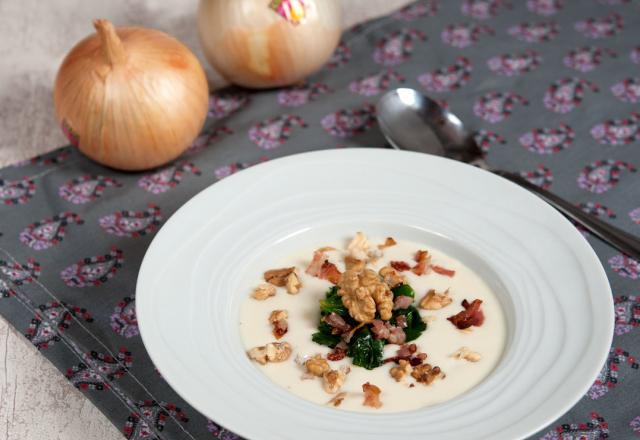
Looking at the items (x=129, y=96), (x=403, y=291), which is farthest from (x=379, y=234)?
(x=129, y=96)

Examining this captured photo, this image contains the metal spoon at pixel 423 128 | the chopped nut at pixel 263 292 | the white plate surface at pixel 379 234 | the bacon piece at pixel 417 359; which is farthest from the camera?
the metal spoon at pixel 423 128

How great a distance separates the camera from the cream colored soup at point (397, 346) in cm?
102

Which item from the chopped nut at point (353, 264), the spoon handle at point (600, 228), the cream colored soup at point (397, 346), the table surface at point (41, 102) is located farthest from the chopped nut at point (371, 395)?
the spoon handle at point (600, 228)

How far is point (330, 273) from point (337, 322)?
12 centimetres

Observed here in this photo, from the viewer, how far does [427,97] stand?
158 centimetres

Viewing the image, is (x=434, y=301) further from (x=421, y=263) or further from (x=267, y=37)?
(x=267, y=37)

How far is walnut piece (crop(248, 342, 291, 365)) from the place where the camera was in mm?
1056

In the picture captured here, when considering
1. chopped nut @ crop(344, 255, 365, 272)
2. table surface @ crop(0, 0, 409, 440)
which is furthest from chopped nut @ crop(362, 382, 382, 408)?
table surface @ crop(0, 0, 409, 440)

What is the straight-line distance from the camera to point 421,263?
1.21m

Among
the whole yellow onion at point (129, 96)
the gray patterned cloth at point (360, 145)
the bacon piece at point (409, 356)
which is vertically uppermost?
the whole yellow onion at point (129, 96)

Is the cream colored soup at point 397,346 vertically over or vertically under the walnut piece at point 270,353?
under

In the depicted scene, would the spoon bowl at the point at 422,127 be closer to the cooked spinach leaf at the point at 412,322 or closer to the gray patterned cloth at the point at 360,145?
the gray patterned cloth at the point at 360,145

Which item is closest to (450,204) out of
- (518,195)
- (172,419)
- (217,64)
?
(518,195)

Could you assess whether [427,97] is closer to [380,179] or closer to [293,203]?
[380,179]
